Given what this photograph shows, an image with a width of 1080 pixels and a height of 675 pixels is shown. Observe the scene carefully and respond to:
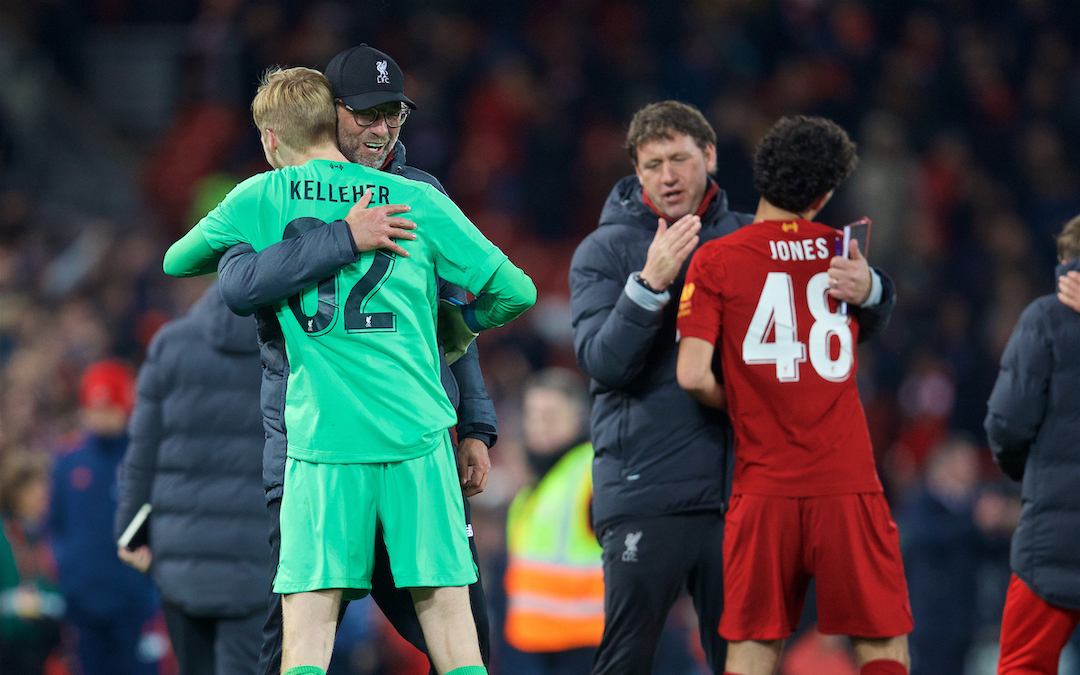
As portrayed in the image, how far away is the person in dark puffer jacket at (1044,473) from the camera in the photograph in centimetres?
464

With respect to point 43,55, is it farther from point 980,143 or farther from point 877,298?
point 877,298

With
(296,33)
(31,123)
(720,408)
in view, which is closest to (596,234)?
(720,408)

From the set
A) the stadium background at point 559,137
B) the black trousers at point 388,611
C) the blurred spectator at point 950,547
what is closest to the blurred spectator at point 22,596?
the stadium background at point 559,137

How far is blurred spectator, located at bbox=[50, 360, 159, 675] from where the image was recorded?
25.5 feet

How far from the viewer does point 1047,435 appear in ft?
15.5

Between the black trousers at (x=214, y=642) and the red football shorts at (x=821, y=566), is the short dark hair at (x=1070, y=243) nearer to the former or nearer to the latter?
the red football shorts at (x=821, y=566)

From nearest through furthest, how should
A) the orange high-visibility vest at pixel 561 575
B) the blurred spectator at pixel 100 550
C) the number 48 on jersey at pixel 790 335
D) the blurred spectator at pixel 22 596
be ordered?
the number 48 on jersey at pixel 790 335
the orange high-visibility vest at pixel 561 575
the blurred spectator at pixel 22 596
the blurred spectator at pixel 100 550

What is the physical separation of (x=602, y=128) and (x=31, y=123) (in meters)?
6.67

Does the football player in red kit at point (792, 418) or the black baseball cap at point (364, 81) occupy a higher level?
the black baseball cap at point (364, 81)

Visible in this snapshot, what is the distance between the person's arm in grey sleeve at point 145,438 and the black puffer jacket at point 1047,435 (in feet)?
11.2

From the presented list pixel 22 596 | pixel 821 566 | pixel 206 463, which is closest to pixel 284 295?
pixel 821 566

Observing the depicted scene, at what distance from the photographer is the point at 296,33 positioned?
14172 mm

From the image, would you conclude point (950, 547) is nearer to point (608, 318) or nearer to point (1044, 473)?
point (1044, 473)

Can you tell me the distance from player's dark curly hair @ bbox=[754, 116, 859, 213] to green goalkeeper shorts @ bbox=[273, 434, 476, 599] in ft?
5.05
